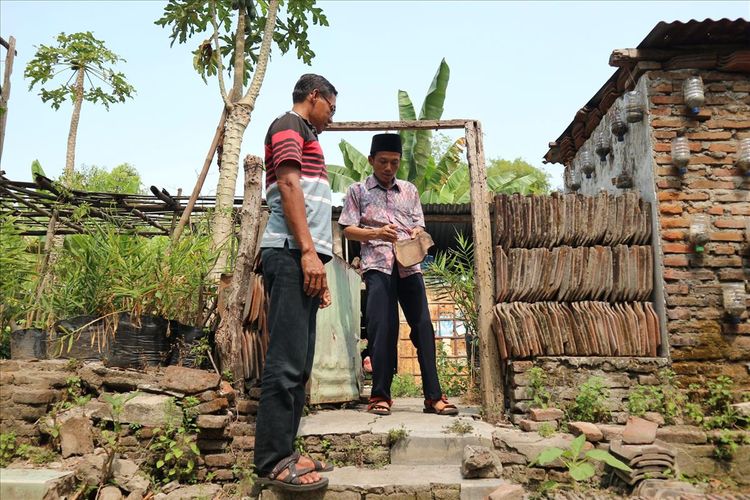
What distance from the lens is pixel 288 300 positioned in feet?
9.36

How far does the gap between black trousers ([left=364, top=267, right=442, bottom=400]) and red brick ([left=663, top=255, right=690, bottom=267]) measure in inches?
79.0

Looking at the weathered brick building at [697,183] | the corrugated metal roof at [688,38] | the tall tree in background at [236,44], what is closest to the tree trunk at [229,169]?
the tall tree in background at [236,44]

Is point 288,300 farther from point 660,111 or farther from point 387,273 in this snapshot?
point 660,111

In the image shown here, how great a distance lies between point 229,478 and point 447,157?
12.4m

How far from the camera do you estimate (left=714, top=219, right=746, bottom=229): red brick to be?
182 inches

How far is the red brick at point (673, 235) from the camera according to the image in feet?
15.0

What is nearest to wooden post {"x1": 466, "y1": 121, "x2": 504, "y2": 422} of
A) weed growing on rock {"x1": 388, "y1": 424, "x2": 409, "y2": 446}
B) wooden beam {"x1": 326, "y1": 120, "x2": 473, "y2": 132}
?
wooden beam {"x1": 326, "y1": 120, "x2": 473, "y2": 132}

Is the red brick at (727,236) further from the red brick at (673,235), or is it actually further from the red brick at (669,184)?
the red brick at (669,184)

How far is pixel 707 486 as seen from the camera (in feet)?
11.5

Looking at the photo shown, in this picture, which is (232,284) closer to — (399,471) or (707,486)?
(399,471)

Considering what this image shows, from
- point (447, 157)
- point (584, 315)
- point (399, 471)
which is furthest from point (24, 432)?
point (447, 157)

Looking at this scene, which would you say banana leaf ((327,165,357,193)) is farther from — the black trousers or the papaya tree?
the black trousers

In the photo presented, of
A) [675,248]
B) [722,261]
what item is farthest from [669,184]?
[722,261]

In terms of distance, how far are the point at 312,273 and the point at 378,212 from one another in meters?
1.86
